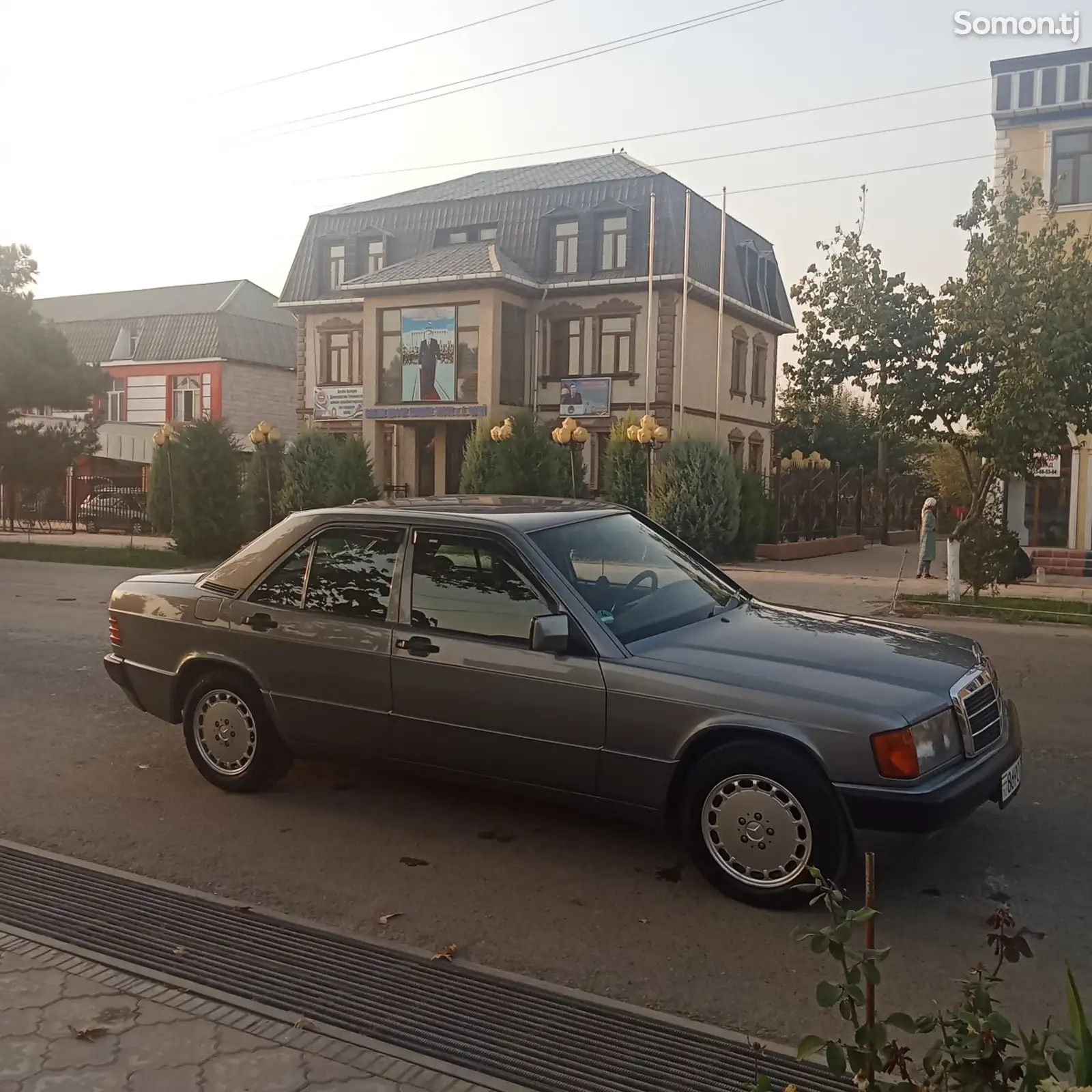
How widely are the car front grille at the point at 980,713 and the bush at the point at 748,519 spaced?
1949cm

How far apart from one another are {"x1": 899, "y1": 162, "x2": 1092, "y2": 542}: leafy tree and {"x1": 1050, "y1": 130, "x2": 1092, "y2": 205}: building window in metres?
9.84

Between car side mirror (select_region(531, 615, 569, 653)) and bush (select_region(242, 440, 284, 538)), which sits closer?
car side mirror (select_region(531, 615, 569, 653))

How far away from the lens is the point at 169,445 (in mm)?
24703

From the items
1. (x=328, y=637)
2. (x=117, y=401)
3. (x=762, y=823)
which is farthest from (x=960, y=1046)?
(x=117, y=401)

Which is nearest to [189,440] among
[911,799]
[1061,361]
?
[1061,361]

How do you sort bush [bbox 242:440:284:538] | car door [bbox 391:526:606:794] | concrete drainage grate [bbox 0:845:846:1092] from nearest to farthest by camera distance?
concrete drainage grate [bbox 0:845:846:1092] → car door [bbox 391:526:606:794] → bush [bbox 242:440:284:538]

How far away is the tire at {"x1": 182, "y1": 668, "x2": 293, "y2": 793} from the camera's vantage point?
5.64 meters

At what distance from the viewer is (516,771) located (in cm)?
482

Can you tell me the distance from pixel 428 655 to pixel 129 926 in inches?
65.5

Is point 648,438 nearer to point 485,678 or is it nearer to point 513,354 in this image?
point 513,354

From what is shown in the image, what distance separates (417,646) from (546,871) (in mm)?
1175

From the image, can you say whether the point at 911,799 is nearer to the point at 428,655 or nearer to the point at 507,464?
the point at 428,655

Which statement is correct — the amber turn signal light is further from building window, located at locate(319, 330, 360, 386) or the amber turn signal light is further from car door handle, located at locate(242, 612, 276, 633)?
building window, located at locate(319, 330, 360, 386)

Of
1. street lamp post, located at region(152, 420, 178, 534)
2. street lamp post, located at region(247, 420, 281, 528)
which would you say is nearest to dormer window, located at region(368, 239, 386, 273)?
street lamp post, located at region(247, 420, 281, 528)
